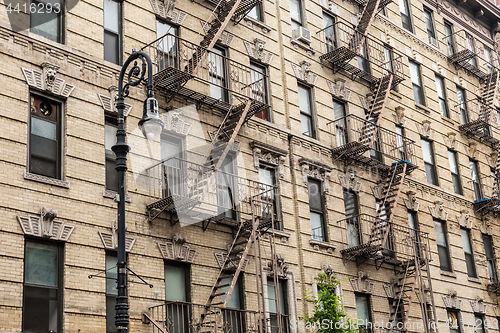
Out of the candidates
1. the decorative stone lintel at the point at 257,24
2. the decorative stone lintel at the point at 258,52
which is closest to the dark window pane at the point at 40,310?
the decorative stone lintel at the point at 258,52

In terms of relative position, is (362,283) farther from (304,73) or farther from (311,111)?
(304,73)

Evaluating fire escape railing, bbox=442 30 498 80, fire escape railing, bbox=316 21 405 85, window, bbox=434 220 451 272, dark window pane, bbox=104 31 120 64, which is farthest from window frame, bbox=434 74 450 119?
dark window pane, bbox=104 31 120 64

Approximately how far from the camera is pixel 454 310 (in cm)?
2559

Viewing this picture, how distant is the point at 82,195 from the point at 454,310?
663 inches

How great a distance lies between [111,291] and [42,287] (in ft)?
5.71

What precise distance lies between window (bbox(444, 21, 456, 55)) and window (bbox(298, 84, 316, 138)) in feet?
40.8

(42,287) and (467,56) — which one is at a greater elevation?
(467,56)

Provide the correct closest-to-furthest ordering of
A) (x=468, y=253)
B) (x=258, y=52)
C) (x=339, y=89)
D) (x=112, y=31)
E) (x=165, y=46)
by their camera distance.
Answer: (x=112, y=31)
(x=165, y=46)
(x=258, y=52)
(x=339, y=89)
(x=468, y=253)

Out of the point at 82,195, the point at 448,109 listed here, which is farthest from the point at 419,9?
the point at 82,195

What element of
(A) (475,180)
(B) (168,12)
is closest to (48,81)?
(B) (168,12)

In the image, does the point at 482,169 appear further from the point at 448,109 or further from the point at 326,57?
the point at 326,57

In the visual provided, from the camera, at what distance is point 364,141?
915 inches

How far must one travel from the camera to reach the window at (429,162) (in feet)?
90.7

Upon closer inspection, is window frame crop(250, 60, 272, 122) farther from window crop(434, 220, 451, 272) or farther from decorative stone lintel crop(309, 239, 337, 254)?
window crop(434, 220, 451, 272)
